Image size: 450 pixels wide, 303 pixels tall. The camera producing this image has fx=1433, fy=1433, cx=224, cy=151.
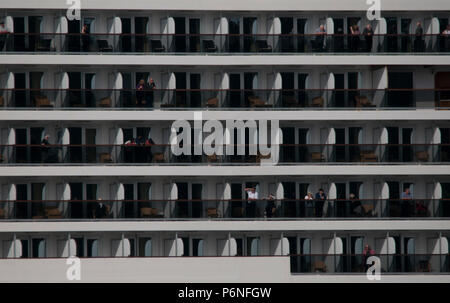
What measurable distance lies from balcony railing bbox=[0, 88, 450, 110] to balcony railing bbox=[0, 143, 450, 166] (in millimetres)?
1673

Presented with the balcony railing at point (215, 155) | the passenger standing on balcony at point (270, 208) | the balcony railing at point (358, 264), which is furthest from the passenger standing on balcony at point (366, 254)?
the passenger standing on balcony at point (270, 208)

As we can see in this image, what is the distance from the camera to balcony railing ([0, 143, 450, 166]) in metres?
59.3

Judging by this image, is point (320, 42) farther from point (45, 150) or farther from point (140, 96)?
point (45, 150)

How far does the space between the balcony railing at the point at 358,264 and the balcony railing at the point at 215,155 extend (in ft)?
13.1

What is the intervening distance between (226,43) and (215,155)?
477cm

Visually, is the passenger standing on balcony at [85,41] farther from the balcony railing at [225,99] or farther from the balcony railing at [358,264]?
the balcony railing at [358,264]

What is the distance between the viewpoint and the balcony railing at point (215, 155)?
5931 centimetres

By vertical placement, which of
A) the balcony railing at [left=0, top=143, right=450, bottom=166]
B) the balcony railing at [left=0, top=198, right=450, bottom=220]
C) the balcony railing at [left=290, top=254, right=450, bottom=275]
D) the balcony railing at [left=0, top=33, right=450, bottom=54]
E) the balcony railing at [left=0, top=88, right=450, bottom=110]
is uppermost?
the balcony railing at [left=0, top=33, right=450, bottom=54]

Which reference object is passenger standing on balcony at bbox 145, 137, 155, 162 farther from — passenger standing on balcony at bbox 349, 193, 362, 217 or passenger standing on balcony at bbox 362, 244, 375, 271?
passenger standing on balcony at bbox 362, 244, 375, 271

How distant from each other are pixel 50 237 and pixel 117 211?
3.07 metres

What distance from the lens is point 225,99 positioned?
60031 mm

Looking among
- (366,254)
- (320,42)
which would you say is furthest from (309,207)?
(320,42)

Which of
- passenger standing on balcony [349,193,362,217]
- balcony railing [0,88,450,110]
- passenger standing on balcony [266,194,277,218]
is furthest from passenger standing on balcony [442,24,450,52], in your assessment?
passenger standing on balcony [266,194,277,218]
